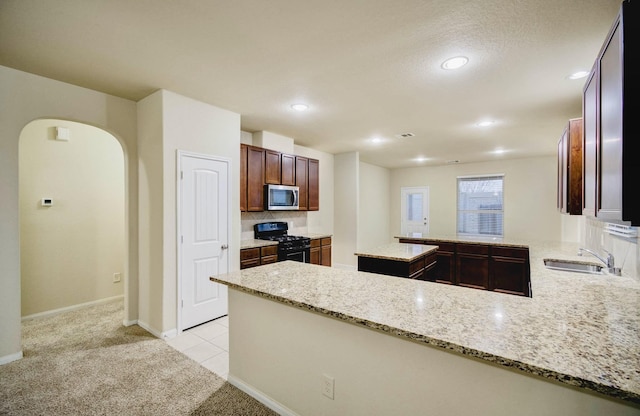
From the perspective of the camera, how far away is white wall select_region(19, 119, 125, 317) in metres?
3.41

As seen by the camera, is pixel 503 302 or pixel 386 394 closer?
pixel 386 394

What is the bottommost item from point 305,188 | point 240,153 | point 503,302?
point 503,302

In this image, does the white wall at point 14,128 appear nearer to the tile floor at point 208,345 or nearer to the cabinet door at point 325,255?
the tile floor at point 208,345

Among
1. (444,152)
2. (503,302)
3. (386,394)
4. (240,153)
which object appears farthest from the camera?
(444,152)

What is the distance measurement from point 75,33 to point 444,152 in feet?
19.5

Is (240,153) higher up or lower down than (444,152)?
lower down

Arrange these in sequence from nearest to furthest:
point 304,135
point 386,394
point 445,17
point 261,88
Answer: point 386,394 < point 445,17 < point 261,88 < point 304,135

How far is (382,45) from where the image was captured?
2.08 m

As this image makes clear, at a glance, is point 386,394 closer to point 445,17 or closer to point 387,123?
point 445,17

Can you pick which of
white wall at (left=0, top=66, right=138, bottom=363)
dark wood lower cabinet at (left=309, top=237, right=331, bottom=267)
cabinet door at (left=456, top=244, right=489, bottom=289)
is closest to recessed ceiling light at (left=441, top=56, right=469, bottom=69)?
cabinet door at (left=456, top=244, right=489, bottom=289)

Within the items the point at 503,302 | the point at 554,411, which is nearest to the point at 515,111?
the point at 503,302

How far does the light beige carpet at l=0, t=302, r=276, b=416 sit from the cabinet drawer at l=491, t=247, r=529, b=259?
405cm

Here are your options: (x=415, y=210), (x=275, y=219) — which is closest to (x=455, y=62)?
(x=275, y=219)

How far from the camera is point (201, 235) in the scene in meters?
3.25
